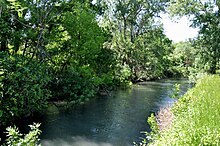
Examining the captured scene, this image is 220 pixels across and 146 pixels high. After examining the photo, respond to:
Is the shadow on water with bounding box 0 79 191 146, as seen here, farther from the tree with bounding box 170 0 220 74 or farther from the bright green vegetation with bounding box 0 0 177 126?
the tree with bounding box 170 0 220 74

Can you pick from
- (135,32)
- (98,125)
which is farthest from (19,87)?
(135,32)

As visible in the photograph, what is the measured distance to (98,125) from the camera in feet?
40.2

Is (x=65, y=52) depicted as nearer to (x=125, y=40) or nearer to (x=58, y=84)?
(x=58, y=84)

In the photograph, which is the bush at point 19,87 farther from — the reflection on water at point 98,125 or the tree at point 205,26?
the tree at point 205,26

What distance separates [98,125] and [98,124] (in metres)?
0.17

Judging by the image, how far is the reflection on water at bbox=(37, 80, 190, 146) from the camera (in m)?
10.0

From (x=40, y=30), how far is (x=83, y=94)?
4375mm

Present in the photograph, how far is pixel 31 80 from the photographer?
472 inches

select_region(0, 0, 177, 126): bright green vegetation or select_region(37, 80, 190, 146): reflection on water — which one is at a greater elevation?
select_region(0, 0, 177, 126): bright green vegetation

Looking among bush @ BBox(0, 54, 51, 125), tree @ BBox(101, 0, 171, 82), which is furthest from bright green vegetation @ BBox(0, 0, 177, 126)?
tree @ BBox(101, 0, 171, 82)

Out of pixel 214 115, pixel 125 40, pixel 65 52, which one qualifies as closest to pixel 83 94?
pixel 65 52

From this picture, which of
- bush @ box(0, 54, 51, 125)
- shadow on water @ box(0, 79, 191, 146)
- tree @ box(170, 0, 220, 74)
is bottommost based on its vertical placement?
shadow on water @ box(0, 79, 191, 146)

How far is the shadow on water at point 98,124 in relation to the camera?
10.0 metres

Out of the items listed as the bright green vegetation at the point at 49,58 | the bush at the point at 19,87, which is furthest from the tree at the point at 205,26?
the bush at the point at 19,87
